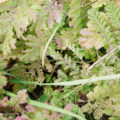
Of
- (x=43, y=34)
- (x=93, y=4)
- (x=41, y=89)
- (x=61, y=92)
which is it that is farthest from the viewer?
(x=41, y=89)

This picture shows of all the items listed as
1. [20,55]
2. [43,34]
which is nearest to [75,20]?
[43,34]

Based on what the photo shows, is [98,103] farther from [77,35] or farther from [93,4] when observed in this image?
[93,4]

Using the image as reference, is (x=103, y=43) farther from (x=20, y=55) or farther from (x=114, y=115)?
(x=20, y=55)

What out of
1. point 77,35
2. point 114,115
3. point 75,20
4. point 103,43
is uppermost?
point 75,20

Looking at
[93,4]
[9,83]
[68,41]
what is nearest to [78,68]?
[68,41]

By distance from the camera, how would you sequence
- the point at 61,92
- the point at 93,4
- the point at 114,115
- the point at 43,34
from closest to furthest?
the point at 114,115
the point at 93,4
the point at 43,34
the point at 61,92

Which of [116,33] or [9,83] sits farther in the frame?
[9,83]

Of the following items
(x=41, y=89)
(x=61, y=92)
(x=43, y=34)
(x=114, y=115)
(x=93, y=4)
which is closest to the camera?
A: (x=114, y=115)

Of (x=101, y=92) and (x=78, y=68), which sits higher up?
(x=78, y=68)

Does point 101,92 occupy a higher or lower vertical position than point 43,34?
lower
